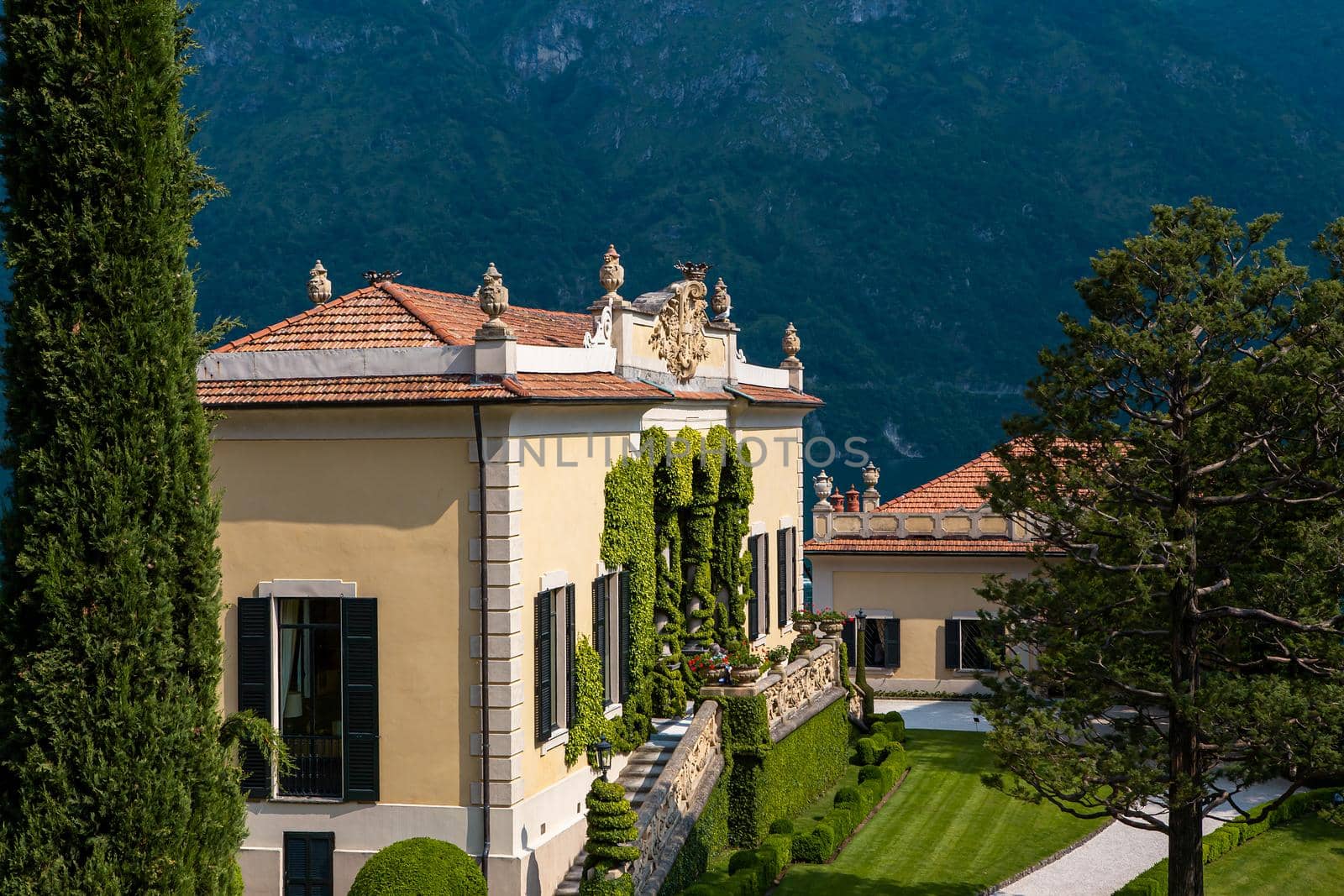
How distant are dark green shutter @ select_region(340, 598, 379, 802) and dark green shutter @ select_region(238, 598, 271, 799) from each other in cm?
112

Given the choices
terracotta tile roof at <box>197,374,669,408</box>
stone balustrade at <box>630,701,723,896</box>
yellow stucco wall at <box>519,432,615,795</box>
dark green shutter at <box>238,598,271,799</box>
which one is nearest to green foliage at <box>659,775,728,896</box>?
stone balustrade at <box>630,701,723,896</box>

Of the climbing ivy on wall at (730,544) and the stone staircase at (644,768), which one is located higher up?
the climbing ivy on wall at (730,544)

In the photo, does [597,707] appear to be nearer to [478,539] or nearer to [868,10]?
[478,539]

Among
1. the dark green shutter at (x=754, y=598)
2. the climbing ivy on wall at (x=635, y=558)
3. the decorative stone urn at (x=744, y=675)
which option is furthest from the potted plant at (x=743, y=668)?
the dark green shutter at (x=754, y=598)

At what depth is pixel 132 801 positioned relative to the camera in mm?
13461

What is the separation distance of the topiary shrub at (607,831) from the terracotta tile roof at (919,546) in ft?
78.8

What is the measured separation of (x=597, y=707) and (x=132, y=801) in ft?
34.4

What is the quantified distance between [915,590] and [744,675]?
17.9m

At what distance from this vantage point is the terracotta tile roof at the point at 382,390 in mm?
19750

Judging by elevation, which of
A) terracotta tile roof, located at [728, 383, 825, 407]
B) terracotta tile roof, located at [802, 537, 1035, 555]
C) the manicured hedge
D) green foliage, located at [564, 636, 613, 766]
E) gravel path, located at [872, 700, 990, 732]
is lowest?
the manicured hedge

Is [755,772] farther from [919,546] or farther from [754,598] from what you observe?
[919,546]

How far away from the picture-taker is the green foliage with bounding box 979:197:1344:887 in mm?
19234

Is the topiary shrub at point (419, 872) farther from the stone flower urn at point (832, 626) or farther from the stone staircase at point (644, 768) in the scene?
the stone flower urn at point (832, 626)

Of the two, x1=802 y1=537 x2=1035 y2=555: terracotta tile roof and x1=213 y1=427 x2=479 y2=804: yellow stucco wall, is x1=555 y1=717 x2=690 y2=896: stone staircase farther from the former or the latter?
x1=802 y1=537 x2=1035 y2=555: terracotta tile roof
